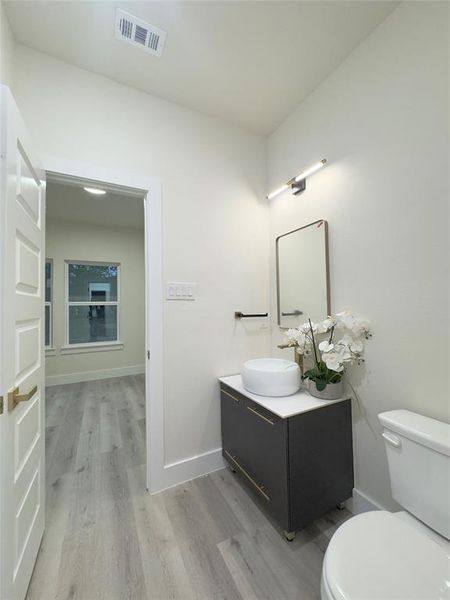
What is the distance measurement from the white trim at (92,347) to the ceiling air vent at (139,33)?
13.3 feet

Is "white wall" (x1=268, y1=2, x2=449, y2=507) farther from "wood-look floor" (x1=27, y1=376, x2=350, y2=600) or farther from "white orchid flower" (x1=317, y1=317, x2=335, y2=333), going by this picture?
"wood-look floor" (x1=27, y1=376, x2=350, y2=600)

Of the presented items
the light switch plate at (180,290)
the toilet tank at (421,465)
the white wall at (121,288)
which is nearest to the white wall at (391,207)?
the toilet tank at (421,465)

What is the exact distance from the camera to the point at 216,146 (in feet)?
6.57

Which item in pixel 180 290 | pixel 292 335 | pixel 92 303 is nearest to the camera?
pixel 292 335

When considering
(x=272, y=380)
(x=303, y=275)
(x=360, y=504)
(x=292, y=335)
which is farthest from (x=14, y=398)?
(x=360, y=504)

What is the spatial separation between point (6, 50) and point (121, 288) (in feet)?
11.7

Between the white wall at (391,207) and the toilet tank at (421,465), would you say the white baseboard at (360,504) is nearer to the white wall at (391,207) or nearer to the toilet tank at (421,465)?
the white wall at (391,207)

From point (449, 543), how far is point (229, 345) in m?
1.44

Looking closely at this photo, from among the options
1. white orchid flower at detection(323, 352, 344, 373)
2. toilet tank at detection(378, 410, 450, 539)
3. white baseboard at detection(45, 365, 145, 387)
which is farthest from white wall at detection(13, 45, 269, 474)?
white baseboard at detection(45, 365, 145, 387)

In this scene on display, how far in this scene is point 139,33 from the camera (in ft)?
4.51

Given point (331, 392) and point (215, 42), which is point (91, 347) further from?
point (215, 42)

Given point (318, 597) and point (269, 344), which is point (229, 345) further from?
point (318, 597)

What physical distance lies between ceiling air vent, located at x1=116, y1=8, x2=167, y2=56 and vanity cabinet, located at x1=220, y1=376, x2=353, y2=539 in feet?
6.95

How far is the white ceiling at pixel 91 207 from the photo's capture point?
3.09 m
